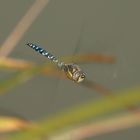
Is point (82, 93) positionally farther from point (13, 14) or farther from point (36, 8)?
point (36, 8)

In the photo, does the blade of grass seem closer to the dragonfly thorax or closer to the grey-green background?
the dragonfly thorax

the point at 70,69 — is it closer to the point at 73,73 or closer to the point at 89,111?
the point at 73,73

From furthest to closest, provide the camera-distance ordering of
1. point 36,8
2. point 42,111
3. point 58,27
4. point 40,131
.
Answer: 1. point 58,27
2. point 42,111
3. point 36,8
4. point 40,131

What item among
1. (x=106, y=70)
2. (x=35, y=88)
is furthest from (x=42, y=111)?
(x=106, y=70)

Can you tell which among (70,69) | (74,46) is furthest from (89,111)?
(74,46)

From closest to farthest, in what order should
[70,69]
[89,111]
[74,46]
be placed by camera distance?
[89,111] → [70,69] → [74,46]

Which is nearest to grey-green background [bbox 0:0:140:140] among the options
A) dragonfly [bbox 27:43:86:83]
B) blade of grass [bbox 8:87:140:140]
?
dragonfly [bbox 27:43:86:83]

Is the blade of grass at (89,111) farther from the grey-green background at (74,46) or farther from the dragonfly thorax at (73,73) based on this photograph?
the grey-green background at (74,46)

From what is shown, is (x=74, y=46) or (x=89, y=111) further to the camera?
(x=74, y=46)
